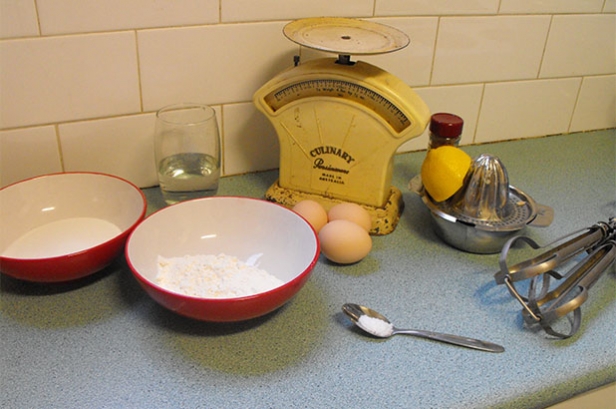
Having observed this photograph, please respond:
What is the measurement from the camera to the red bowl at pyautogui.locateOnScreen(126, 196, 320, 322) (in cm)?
70

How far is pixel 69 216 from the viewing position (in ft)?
2.65

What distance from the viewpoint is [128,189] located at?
80 centimetres

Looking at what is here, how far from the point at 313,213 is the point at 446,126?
0.79 feet

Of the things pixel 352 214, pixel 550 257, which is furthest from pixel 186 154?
pixel 550 257

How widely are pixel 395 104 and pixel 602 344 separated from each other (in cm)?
38

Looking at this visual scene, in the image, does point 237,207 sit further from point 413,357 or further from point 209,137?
point 413,357

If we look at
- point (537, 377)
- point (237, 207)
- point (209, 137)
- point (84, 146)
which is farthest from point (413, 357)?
point (84, 146)

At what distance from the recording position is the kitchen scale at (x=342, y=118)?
774 mm

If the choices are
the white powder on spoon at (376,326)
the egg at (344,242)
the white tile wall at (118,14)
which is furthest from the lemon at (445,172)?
the white tile wall at (118,14)

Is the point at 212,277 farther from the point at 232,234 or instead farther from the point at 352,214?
the point at 352,214

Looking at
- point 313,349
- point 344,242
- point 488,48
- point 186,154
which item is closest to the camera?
point 313,349

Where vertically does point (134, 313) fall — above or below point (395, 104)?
below

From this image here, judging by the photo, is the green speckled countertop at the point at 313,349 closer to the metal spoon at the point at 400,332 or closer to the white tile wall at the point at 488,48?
the metal spoon at the point at 400,332

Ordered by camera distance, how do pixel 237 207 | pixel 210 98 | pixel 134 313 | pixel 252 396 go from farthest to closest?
pixel 210 98, pixel 237 207, pixel 134 313, pixel 252 396
